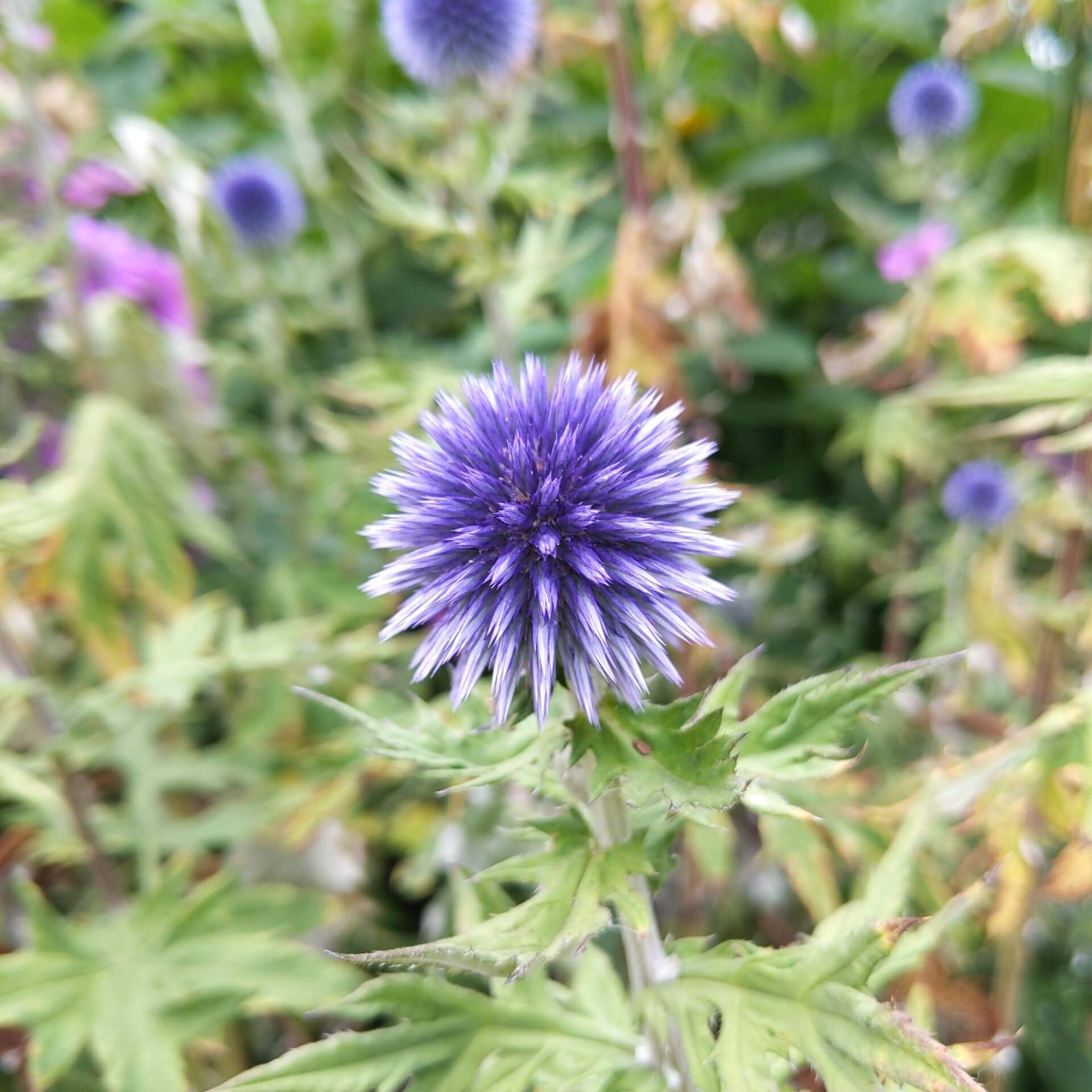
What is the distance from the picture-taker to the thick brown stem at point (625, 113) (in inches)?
47.8

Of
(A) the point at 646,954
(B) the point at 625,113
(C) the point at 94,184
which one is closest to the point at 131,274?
(C) the point at 94,184

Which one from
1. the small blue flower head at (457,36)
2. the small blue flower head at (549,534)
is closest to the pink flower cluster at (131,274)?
the small blue flower head at (457,36)

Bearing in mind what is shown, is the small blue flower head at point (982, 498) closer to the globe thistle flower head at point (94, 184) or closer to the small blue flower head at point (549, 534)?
the small blue flower head at point (549, 534)

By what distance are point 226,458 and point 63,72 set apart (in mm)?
1060

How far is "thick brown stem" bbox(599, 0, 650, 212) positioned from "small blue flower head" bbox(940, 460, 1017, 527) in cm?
62

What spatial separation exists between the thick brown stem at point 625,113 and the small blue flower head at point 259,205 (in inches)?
21.7

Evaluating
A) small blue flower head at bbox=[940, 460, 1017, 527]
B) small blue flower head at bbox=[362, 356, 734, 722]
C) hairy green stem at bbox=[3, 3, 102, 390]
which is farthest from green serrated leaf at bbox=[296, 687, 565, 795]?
small blue flower head at bbox=[940, 460, 1017, 527]

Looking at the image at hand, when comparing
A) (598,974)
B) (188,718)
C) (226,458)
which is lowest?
(598,974)

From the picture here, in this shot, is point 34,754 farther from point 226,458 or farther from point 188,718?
point 226,458

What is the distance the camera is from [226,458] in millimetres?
1404

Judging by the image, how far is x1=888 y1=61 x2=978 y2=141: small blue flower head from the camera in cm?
147

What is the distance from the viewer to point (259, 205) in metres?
1.44

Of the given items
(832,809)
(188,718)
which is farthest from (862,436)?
(188,718)

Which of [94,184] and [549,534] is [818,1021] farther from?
[94,184]
